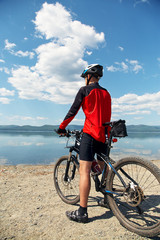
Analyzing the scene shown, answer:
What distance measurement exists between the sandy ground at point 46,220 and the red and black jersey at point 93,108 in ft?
5.00

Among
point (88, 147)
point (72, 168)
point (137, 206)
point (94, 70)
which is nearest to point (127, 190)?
point (137, 206)

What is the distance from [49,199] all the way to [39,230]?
1.29 metres

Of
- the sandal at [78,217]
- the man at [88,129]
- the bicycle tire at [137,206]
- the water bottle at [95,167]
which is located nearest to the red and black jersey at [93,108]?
the man at [88,129]

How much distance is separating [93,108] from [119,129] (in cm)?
62

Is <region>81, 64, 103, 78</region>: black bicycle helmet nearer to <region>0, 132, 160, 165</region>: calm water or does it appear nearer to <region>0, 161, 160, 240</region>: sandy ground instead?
<region>0, 132, 160, 165</region>: calm water

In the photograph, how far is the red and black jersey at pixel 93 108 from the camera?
294cm

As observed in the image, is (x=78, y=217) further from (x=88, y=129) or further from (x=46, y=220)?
(x=88, y=129)

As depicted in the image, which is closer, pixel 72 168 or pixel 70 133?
pixel 70 133

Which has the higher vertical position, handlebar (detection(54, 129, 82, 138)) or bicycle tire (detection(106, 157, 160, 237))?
handlebar (detection(54, 129, 82, 138))

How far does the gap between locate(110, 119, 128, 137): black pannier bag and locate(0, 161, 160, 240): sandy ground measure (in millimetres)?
1587

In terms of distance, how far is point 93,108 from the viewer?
300cm

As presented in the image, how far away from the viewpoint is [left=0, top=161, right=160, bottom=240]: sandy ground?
255 cm

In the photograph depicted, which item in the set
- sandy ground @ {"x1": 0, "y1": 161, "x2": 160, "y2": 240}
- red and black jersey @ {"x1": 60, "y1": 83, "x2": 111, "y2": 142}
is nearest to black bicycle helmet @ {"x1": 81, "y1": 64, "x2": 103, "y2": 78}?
red and black jersey @ {"x1": 60, "y1": 83, "x2": 111, "y2": 142}

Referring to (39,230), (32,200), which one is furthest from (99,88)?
(32,200)
